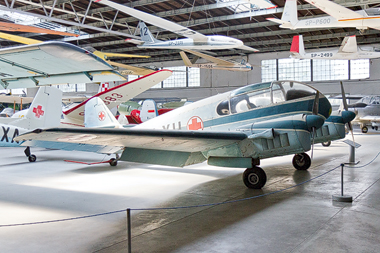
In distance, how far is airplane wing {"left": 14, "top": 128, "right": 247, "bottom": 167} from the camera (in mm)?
5062

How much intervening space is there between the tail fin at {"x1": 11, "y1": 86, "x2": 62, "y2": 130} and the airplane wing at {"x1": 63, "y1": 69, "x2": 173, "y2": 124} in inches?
49.8

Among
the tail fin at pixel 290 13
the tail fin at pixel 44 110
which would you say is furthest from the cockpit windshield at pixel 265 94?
the tail fin at pixel 290 13

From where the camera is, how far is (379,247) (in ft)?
11.3

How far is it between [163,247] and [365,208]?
11.3 ft

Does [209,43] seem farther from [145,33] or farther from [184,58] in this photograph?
[184,58]

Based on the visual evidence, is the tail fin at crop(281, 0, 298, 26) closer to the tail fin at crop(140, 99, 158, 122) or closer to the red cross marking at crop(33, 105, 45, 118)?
the tail fin at crop(140, 99, 158, 122)

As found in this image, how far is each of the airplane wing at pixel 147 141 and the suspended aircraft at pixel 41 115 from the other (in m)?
4.35

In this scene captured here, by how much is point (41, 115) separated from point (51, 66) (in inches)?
265

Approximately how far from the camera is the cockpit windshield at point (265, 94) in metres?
6.49

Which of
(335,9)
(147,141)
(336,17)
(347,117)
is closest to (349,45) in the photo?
(336,17)

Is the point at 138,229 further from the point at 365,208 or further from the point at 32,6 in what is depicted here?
the point at 32,6

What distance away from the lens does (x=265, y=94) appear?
6.66 m

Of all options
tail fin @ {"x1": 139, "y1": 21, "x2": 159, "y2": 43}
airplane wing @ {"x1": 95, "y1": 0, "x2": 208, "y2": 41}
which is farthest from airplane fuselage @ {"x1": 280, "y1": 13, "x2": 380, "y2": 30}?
tail fin @ {"x1": 139, "y1": 21, "x2": 159, "y2": 43}

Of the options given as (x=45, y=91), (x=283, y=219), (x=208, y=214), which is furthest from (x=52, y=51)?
(x=45, y=91)
